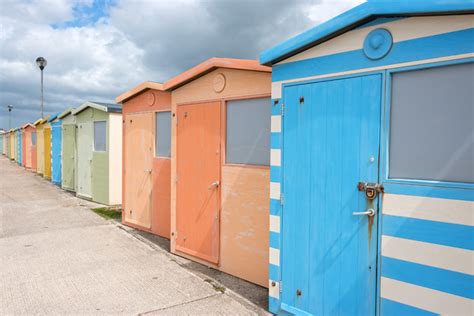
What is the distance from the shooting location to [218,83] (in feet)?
15.3

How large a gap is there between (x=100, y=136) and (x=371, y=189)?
8.44m

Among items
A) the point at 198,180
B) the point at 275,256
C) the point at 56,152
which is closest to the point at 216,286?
the point at 275,256

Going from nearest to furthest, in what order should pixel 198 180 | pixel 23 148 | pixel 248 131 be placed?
pixel 248 131
pixel 198 180
pixel 23 148

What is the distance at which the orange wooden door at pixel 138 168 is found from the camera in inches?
263

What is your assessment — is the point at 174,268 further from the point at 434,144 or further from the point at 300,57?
the point at 434,144

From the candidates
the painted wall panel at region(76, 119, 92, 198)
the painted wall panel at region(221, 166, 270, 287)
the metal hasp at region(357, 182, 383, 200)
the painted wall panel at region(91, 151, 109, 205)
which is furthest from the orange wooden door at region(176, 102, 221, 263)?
the painted wall panel at region(76, 119, 92, 198)

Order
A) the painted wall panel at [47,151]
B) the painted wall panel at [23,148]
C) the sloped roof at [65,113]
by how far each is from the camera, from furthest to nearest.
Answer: the painted wall panel at [23,148] < the painted wall panel at [47,151] < the sloped roof at [65,113]

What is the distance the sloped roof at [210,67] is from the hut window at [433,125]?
1.64 metres

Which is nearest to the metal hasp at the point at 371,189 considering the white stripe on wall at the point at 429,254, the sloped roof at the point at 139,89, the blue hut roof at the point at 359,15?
the white stripe on wall at the point at 429,254

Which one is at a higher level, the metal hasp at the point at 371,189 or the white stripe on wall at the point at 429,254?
the metal hasp at the point at 371,189

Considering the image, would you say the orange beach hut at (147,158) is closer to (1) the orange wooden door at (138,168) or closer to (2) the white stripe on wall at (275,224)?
(1) the orange wooden door at (138,168)

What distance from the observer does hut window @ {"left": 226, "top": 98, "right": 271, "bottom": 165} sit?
4168 millimetres

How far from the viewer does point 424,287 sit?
2.56m

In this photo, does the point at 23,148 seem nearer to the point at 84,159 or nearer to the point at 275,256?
the point at 84,159
